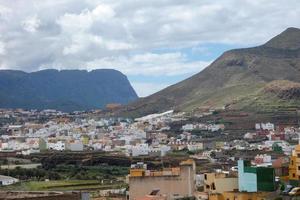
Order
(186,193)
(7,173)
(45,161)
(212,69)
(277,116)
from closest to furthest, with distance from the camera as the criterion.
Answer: (186,193) < (7,173) < (45,161) < (277,116) < (212,69)

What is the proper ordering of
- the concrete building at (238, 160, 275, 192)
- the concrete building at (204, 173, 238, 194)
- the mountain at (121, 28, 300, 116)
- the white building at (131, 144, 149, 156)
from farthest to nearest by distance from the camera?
1. the mountain at (121, 28, 300, 116)
2. the white building at (131, 144, 149, 156)
3. the concrete building at (204, 173, 238, 194)
4. the concrete building at (238, 160, 275, 192)

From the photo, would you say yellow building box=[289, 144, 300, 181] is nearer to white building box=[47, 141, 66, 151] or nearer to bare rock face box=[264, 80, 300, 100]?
white building box=[47, 141, 66, 151]

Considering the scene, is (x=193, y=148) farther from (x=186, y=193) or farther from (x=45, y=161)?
(x=186, y=193)

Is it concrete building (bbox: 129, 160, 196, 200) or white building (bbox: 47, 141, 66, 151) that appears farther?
white building (bbox: 47, 141, 66, 151)

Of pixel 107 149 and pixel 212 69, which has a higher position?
pixel 212 69

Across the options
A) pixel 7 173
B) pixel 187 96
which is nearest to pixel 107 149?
pixel 7 173

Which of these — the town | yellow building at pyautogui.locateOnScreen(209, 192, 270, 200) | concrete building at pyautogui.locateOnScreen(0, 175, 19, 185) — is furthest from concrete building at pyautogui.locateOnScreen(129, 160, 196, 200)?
concrete building at pyautogui.locateOnScreen(0, 175, 19, 185)

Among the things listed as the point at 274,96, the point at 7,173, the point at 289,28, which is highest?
the point at 289,28
